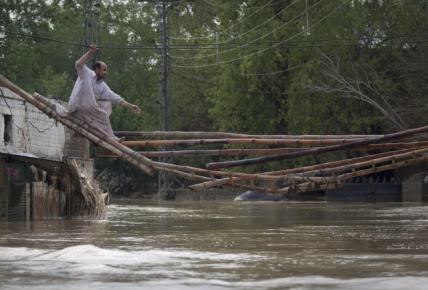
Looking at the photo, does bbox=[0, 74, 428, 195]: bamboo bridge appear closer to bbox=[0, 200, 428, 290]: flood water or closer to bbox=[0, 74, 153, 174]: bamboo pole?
bbox=[0, 74, 153, 174]: bamboo pole

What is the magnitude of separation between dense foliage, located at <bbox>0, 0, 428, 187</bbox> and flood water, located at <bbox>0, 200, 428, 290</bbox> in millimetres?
26776

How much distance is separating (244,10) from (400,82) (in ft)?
34.3

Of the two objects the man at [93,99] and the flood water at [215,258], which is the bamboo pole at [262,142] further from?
the flood water at [215,258]

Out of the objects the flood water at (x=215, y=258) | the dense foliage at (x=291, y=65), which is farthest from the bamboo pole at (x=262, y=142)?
the dense foliage at (x=291, y=65)

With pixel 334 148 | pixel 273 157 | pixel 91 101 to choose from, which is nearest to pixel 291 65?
pixel 91 101

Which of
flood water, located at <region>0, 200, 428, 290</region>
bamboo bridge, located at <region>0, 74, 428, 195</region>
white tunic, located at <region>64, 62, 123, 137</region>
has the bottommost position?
flood water, located at <region>0, 200, 428, 290</region>

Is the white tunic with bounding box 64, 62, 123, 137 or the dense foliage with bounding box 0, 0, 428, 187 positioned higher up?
the dense foliage with bounding box 0, 0, 428, 187

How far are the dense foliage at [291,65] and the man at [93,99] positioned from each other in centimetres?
2655

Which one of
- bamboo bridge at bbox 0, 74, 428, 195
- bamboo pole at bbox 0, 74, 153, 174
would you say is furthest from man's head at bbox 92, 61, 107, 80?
bamboo pole at bbox 0, 74, 153, 174

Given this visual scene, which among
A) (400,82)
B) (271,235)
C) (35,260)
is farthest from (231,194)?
(35,260)

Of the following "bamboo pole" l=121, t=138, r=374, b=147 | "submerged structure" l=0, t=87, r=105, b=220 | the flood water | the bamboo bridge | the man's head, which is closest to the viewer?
the flood water

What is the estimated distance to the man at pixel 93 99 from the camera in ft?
50.0

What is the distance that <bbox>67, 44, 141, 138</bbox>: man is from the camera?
600 inches

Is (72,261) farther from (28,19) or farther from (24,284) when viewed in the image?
(28,19)
